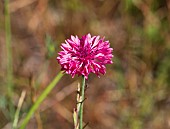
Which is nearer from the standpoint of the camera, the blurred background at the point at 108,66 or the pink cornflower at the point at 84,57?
the pink cornflower at the point at 84,57

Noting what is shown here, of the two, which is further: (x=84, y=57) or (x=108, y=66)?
(x=108, y=66)

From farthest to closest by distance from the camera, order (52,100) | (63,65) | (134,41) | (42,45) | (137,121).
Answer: (42,45)
(134,41)
(52,100)
(137,121)
(63,65)

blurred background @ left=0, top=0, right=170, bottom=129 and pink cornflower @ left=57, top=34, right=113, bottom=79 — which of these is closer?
pink cornflower @ left=57, top=34, right=113, bottom=79

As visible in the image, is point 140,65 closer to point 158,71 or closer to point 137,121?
point 158,71

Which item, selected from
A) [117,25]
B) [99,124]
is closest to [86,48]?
[99,124]
